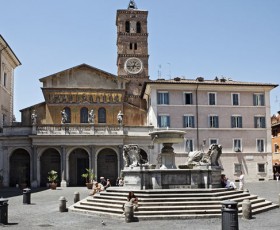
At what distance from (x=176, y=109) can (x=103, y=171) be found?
961 centimetres

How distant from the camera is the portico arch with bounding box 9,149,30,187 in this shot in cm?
4356

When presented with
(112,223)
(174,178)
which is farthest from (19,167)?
(112,223)

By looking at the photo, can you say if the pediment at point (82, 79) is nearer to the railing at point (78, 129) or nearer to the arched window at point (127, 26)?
the railing at point (78, 129)

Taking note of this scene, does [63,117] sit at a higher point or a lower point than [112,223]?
higher

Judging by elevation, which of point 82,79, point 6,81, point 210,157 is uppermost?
point 82,79

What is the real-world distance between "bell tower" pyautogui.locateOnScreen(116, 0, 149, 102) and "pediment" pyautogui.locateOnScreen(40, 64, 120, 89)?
17.4m

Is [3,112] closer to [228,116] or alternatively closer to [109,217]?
[228,116]

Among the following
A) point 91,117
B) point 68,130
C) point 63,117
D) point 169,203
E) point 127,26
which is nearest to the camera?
point 169,203

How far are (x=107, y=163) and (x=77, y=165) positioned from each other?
3.01 meters

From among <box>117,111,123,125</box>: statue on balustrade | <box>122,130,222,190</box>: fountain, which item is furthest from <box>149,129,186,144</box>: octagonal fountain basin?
<box>117,111,123,125</box>: statue on balustrade

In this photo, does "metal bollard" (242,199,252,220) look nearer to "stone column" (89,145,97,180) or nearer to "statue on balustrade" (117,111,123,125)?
"stone column" (89,145,97,180)

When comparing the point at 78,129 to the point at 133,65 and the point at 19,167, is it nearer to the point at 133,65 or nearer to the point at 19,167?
the point at 19,167

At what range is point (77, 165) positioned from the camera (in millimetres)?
45156

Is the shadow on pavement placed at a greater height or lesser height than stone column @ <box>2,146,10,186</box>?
lesser
